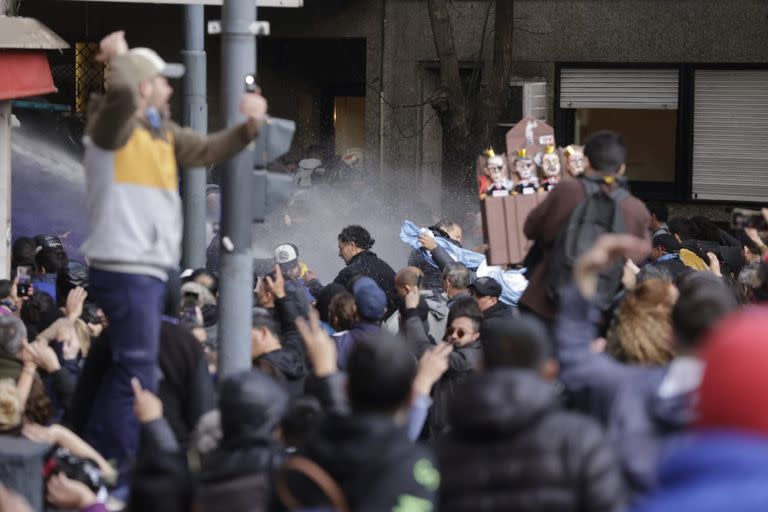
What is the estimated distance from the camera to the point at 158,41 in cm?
1844

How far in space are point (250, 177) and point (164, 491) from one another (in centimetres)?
242

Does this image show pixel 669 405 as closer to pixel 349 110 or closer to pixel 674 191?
pixel 674 191

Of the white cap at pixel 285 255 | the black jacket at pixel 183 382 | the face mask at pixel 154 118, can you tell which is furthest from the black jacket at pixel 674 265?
the face mask at pixel 154 118

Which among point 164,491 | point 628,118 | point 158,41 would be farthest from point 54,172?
point 164,491

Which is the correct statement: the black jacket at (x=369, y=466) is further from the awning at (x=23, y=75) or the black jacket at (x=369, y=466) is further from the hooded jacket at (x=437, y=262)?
the awning at (x=23, y=75)

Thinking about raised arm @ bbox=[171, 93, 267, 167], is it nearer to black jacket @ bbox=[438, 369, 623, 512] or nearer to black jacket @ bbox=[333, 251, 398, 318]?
black jacket @ bbox=[438, 369, 623, 512]

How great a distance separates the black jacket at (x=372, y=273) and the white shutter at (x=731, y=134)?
21.9ft

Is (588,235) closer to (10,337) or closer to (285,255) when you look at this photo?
(10,337)

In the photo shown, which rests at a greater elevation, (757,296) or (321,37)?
(321,37)

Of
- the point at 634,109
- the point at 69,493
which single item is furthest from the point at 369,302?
the point at 634,109

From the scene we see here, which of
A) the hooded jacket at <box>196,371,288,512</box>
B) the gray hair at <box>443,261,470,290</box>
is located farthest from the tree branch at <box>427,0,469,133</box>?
the hooded jacket at <box>196,371,288,512</box>

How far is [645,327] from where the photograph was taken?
18.4 ft

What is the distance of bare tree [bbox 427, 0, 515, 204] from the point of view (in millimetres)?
16078

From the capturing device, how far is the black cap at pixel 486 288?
9.75 meters
